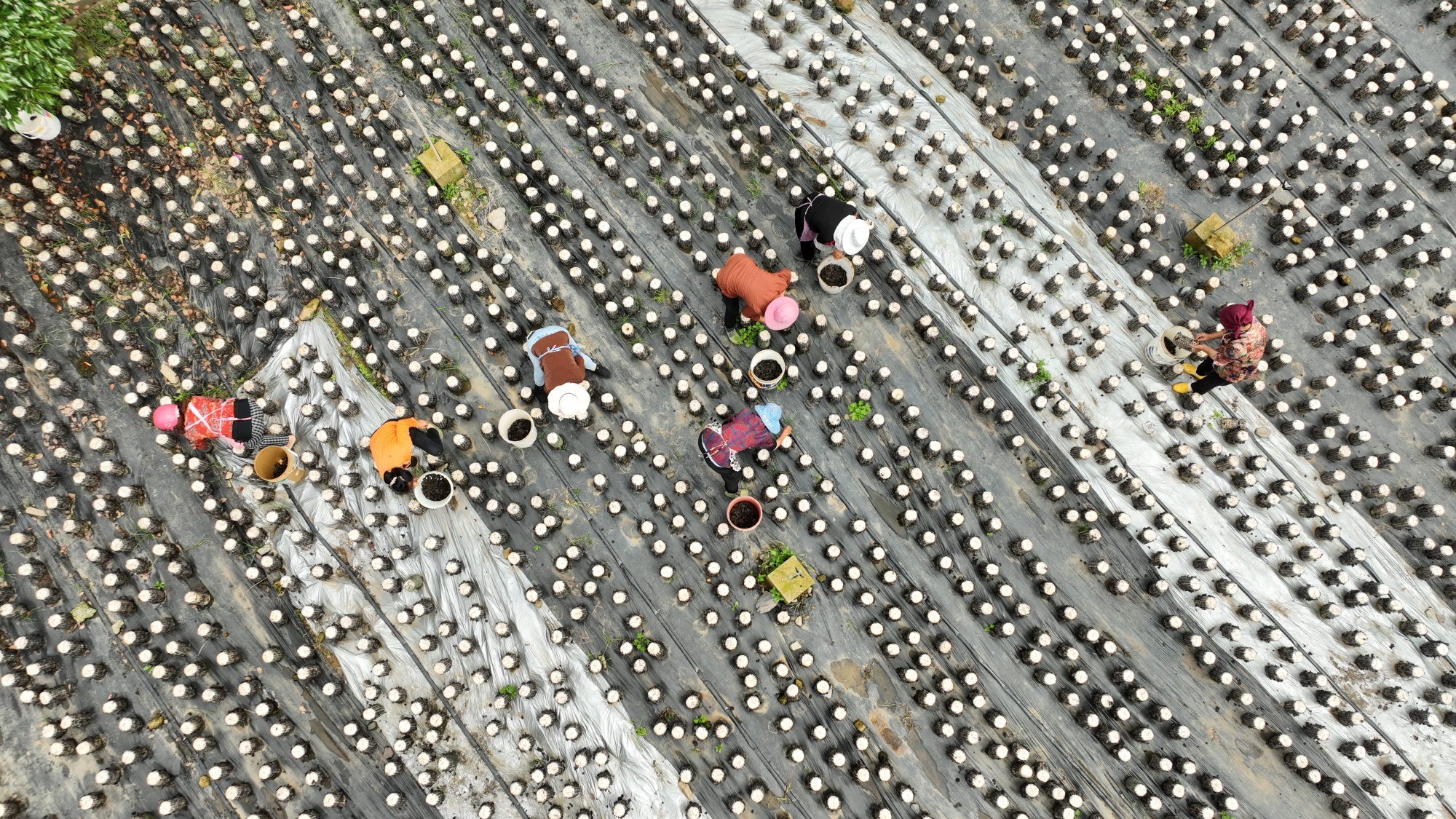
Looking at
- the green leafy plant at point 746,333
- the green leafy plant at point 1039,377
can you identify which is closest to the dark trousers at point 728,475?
the green leafy plant at point 746,333

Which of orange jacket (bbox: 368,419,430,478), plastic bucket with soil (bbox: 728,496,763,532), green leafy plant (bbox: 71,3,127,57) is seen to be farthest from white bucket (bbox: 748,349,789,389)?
green leafy plant (bbox: 71,3,127,57)

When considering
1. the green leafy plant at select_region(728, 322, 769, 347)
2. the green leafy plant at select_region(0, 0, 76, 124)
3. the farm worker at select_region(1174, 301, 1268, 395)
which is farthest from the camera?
the green leafy plant at select_region(728, 322, 769, 347)

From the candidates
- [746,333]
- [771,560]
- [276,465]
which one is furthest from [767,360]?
[276,465]

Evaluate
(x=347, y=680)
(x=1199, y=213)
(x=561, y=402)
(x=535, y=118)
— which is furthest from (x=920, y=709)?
(x=535, y=118)

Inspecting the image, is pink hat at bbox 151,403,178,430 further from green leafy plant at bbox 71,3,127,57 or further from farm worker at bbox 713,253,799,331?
farm worker at bbox 713,253,799,331

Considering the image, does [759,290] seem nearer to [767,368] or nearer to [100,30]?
[767,368]

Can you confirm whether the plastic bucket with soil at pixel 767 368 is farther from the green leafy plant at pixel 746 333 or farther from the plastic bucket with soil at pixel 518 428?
the plastic bucket with soil at pixel 518 428

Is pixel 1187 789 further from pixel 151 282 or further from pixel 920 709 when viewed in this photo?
pixel 151 282
